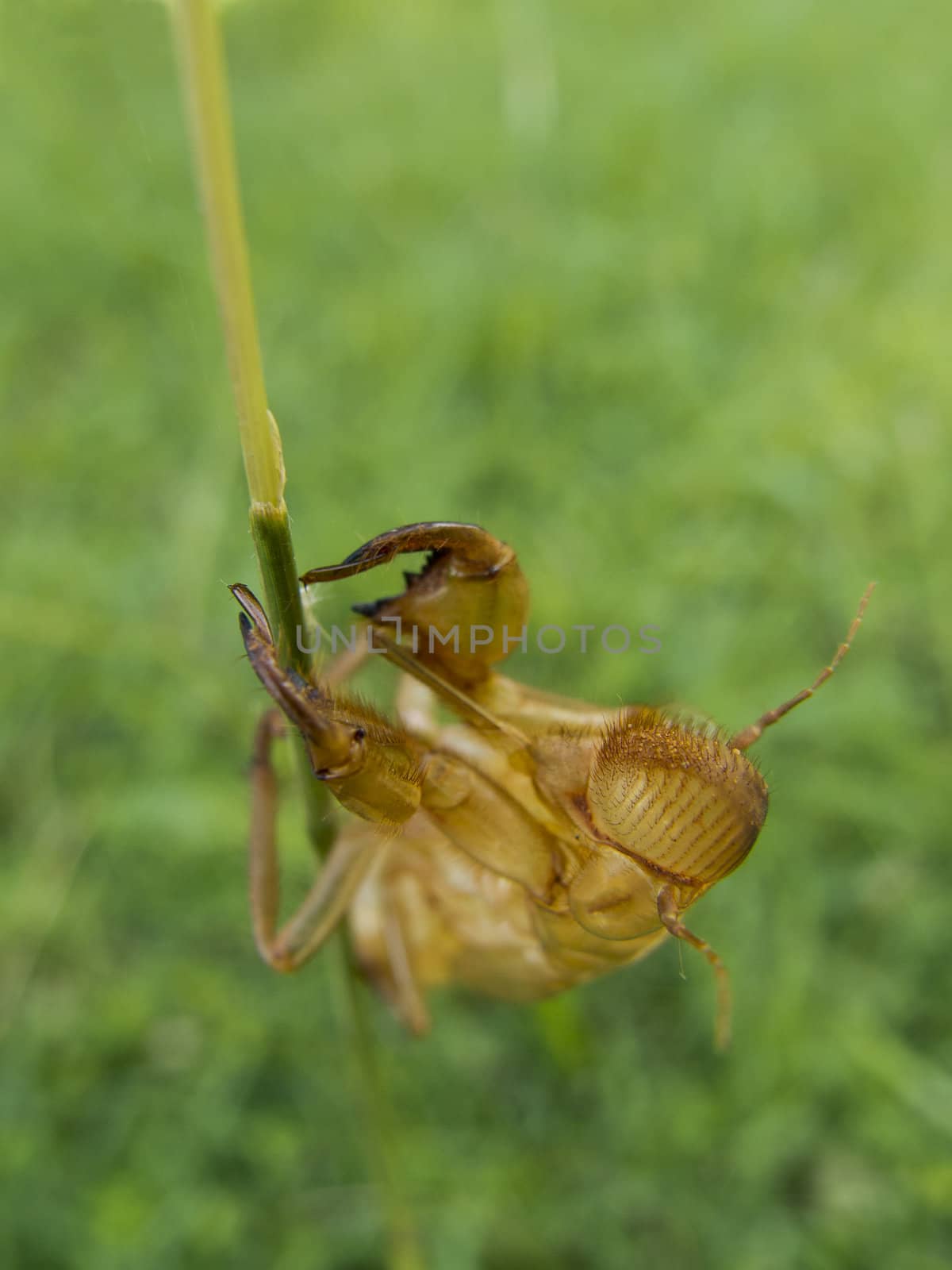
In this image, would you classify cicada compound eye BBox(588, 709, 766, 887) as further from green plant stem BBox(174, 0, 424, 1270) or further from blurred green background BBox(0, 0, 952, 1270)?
blurred green background BBox(0, 0, 952, 1270)

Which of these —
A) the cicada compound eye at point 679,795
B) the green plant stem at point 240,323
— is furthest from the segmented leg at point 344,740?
the cicada compound eye at point 679,795

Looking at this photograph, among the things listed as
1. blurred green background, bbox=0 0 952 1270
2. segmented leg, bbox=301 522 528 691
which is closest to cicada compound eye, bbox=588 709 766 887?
segmented leg, bbox=301 522 528 691

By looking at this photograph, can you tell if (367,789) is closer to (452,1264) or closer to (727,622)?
(452,1264)

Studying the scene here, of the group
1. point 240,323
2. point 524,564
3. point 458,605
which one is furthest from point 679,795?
point 524,564

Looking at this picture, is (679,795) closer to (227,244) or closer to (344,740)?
(344,740)

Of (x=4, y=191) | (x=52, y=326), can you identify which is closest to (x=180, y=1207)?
(x=52, y=326)

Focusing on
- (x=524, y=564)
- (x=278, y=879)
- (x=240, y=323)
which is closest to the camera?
(x=240, y=323)
